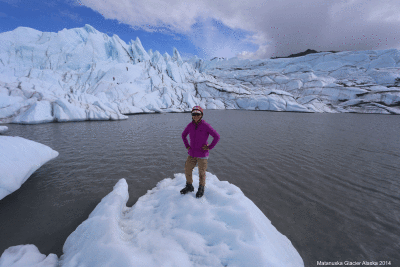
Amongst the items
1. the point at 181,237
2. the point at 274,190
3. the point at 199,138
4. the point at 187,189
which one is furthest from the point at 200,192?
the point at 274,190

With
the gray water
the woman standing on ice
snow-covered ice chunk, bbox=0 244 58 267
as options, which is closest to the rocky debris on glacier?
the gray water

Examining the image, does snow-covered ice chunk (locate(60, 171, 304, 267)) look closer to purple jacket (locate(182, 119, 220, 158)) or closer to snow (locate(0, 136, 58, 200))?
purple jacket (locate(182, 119, 220, 158))

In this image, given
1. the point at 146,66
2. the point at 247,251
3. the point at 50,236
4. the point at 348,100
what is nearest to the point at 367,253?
the point at 247,251

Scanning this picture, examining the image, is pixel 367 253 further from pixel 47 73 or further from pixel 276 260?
pixel 47 73

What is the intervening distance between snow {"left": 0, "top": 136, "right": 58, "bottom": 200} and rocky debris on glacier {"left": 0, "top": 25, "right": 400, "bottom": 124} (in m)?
19.3

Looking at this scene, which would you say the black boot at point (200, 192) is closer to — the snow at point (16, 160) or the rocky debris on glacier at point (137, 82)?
the snow at point (16, 160)

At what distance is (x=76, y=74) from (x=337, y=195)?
5490 cm

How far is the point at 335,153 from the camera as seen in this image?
10117mm

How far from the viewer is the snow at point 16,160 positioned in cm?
482

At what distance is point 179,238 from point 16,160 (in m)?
6.41

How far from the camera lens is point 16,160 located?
17.7ft

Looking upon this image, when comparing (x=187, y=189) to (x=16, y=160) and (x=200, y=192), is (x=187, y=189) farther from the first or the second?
(x=16, y=160)

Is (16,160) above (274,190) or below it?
above

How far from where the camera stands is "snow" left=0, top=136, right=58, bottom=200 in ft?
15.8
